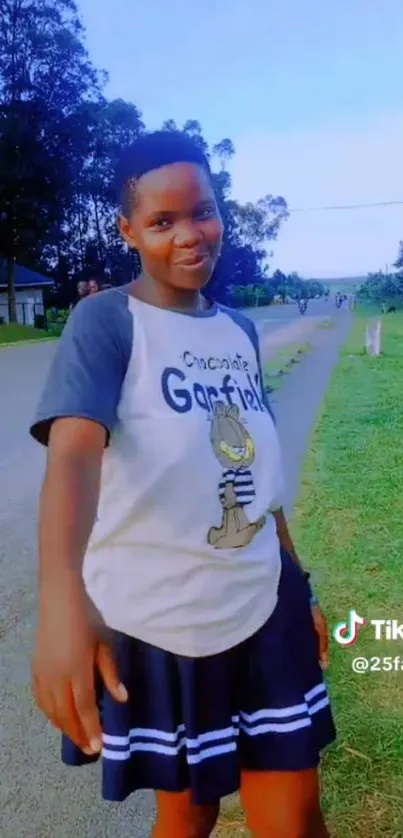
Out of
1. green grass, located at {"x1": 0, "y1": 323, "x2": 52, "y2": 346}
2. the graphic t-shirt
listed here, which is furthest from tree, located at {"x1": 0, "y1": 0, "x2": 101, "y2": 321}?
the graphic t-shirt

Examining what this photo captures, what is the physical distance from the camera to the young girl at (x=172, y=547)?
749 mm

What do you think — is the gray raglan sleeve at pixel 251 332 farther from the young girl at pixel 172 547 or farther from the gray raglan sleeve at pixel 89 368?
the gray raglan sleeve at pixel 89 368

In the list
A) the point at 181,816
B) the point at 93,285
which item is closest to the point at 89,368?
the point at 181,816

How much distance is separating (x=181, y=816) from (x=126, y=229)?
0.72 metres

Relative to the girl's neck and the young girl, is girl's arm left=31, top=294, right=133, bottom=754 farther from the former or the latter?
the girl's neck

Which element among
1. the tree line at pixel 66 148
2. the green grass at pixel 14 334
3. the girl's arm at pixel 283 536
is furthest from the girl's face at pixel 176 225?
the green grass at pixel 14 334

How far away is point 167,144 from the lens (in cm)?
87

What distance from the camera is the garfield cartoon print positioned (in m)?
0.84

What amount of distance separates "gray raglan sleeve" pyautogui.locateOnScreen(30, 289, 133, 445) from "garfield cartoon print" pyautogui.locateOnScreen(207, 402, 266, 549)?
0.12 meters

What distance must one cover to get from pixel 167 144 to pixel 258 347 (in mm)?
264

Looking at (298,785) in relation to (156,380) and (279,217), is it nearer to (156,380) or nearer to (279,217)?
(156,380)

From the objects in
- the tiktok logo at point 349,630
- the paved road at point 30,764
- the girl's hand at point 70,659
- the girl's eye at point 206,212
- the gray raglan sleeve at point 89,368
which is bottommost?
the paved road at point 30,764

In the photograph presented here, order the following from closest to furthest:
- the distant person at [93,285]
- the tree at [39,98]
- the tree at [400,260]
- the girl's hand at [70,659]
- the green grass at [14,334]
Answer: the girl's hand at [70,659] → the distant person at [93,285] → the tree at [39,98] → the tree at [400,260] → the green grass at [14,334]

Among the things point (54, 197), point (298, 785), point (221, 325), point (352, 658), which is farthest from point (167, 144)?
point (352, 658)
